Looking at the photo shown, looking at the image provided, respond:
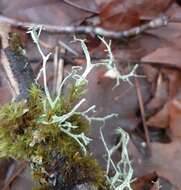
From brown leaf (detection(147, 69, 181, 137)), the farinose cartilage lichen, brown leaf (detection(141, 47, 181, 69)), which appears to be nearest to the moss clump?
the farinose cartilage lichen

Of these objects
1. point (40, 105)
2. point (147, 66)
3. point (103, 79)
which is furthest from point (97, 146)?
point (40, 105)

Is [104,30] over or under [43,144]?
over

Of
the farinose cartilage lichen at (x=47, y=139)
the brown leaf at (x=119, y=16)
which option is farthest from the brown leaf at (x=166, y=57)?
the farinose cartilage lichen at (x=47, y=139)

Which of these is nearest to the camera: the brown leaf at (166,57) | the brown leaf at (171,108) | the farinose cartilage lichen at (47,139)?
the farinose cartilage lichen at (47,139)

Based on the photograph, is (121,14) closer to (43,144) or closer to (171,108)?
(171,108)

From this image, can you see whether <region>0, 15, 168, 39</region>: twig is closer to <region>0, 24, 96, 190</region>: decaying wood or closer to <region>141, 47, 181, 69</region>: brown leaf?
<region>141, 47, 181, 69</region>: brown leaf

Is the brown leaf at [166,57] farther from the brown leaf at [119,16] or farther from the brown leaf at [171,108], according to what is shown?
the brown leaf at [119,16]

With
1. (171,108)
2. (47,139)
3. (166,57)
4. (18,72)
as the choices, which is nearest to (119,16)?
(166,57)

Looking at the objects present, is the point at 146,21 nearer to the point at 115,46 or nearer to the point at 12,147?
the point at 115,46
